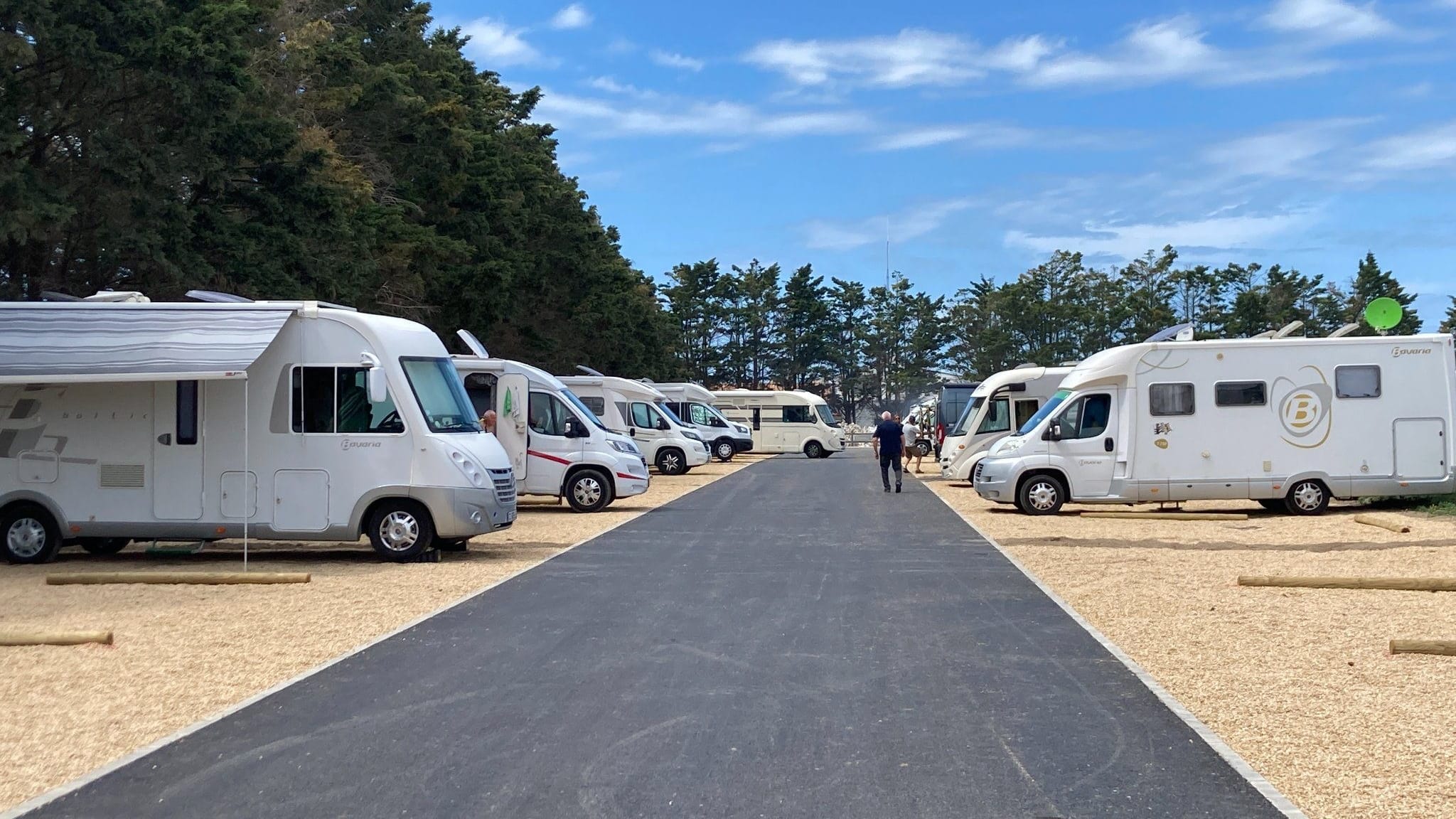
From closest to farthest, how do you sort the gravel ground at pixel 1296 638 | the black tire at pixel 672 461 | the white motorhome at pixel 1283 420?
Result: the gravel ground at pixel 1296 638 → the white motorhome at pixel 1283 420 → the black tire at pixel 672 461

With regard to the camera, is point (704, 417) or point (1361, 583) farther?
point (704, 417)

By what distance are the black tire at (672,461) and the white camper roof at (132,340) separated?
20.5m

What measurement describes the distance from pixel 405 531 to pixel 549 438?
7464mm

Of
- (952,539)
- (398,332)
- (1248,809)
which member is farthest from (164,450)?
(1248,809)

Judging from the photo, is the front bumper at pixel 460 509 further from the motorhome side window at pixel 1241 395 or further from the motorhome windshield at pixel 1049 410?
the motorhome side window at pixel 1241 395

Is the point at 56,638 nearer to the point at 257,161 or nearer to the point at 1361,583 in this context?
the point at 1361,583

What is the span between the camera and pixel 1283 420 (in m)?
20.0

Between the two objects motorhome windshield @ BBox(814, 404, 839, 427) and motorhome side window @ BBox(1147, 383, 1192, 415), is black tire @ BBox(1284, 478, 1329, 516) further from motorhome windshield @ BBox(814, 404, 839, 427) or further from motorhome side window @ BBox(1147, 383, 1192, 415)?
motorhome windshield @ BBox(814, 404, 839, 427)

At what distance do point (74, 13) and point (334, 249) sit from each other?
29.9 feet

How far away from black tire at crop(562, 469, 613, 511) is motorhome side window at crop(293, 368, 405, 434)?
25.3 ft

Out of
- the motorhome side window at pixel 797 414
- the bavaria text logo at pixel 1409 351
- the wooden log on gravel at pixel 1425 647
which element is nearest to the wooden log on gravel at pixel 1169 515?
the bavaria text logo at pixel 1409 351

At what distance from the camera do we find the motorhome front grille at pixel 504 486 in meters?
15.1

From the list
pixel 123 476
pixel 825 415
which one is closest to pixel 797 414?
pixel 825 415

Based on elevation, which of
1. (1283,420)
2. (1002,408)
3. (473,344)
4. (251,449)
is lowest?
(251,449)
